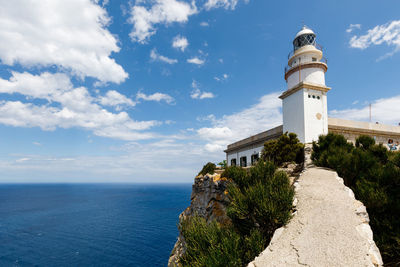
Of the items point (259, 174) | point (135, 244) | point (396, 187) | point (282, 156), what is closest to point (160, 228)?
point (135, 244)

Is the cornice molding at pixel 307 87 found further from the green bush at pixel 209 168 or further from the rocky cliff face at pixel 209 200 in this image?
the rocky cliff face at pixel 209 200

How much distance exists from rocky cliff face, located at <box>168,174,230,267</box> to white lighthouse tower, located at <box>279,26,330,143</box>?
8.83 metres

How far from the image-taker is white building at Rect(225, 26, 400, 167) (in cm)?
1766

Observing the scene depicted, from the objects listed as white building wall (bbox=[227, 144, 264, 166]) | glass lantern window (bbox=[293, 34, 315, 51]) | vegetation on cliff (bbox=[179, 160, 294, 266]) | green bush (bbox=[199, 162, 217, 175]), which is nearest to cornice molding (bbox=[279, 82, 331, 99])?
glass lantern window (bbox=[293, 34, 315, 51])

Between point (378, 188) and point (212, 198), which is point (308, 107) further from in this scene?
point (212, 198)

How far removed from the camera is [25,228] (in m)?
42.2

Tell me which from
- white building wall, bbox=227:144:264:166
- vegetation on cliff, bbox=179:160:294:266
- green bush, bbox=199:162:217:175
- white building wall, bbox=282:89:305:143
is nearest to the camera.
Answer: vegetation on cliff, bbox=179:160:294:266

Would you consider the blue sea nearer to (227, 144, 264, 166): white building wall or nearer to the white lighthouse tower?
(227, 144, 264, 166): white building wall

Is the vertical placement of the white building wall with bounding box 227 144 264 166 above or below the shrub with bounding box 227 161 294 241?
above

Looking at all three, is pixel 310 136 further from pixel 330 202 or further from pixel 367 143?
pixel 330 202

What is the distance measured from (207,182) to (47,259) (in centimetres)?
2798

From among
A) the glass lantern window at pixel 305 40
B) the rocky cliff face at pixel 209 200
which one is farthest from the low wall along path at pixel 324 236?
the glass lantern window at pixel 305 40

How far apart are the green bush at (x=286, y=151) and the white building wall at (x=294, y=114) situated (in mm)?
2068

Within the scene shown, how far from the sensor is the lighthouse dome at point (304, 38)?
69.0 ft
